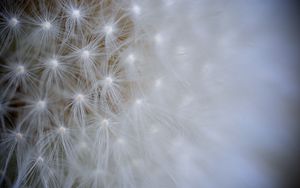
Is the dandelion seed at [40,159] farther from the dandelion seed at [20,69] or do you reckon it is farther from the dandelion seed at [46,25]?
the dandelion seed at [46,25]

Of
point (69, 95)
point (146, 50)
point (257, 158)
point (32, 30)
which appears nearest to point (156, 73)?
point (146, 50)

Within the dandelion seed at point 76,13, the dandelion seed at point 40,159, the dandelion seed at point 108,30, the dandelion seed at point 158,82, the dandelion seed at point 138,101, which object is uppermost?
the dandelion seed at point 76,13

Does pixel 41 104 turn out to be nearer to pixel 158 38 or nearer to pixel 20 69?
pixel 20 69

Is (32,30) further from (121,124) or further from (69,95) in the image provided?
(121,124)

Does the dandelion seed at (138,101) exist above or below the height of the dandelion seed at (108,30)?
below

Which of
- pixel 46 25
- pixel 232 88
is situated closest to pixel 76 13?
pixel 46 25

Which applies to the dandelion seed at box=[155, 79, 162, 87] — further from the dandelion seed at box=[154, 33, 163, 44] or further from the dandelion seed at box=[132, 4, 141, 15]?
the dandelion seed at box=[132, 4, 141, 15]

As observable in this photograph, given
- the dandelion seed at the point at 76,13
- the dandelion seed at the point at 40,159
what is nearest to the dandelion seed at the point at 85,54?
the dandelion seed at the point at 76,13

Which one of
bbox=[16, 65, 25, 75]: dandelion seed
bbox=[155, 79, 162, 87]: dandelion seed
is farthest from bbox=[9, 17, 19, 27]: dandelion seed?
bbox=[155, 79, 162, 87]: dandelion seed

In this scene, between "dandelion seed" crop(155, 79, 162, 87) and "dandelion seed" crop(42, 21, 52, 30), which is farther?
"dandelion seed" crop(155, 79, 162, 87)
